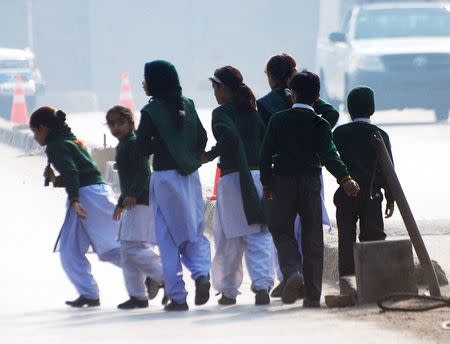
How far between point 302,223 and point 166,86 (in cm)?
106

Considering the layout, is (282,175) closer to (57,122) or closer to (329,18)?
(57,122)

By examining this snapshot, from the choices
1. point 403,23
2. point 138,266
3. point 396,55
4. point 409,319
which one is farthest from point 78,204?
point 403,23

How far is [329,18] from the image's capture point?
4062 centimetres

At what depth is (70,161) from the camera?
9766mm

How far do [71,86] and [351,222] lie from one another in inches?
1387

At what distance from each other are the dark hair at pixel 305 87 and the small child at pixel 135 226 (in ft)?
3.26

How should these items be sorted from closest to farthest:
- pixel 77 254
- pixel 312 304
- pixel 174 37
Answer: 1. pixel 312 304
2. pixel 77 254
3. pixel 174 37

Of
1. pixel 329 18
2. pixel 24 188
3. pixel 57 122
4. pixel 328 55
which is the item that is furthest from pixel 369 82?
pixel 57 122

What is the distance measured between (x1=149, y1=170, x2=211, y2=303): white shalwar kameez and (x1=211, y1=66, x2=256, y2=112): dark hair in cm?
46

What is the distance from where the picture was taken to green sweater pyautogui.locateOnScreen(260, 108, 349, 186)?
8984 mm

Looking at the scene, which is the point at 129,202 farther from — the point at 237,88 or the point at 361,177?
the point at 361,177

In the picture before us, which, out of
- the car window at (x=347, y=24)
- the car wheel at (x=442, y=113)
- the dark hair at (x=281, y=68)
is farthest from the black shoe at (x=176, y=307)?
the car window at (x=347, y=24)

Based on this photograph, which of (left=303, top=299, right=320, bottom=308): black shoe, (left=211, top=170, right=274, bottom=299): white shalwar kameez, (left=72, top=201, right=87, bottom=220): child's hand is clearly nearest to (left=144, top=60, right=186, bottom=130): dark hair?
(left=211, top=170, right=274, bottom=299): white shalwar kameez

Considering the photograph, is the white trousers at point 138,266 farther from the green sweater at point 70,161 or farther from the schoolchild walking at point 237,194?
the green sweater at point 70,161
